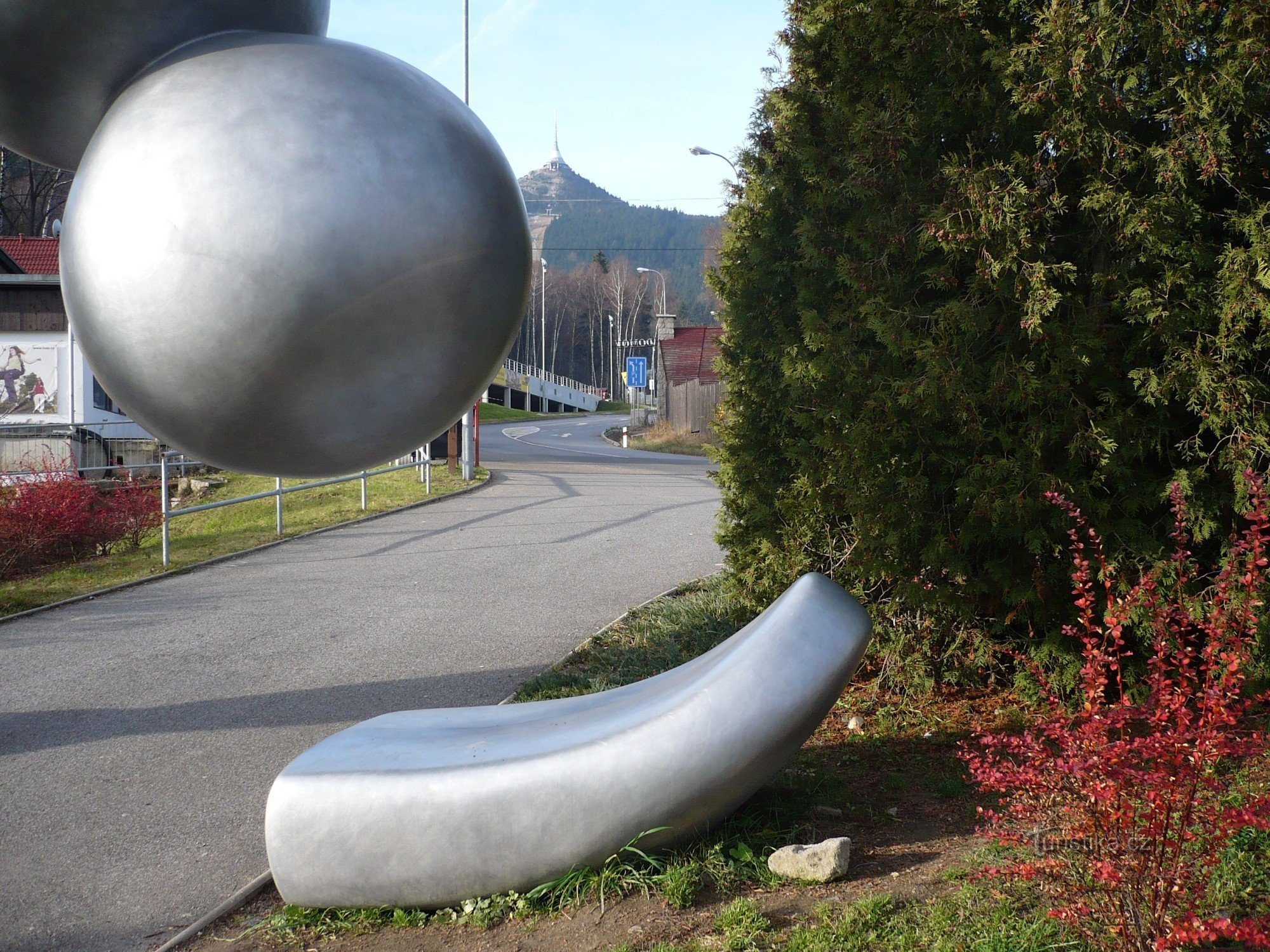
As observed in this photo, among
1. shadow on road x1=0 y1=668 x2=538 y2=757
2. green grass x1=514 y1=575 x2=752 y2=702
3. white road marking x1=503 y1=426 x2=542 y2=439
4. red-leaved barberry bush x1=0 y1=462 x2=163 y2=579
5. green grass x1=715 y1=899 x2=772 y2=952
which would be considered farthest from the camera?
white road marking x1=503 y1=426 x2=542 y2=439

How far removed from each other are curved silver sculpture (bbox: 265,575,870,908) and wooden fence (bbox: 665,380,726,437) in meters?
29.9

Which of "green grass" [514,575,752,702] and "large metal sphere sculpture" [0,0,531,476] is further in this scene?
"green grass" [514,575,752,702]

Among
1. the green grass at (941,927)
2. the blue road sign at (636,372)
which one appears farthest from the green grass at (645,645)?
the blue road sign at (636,372)

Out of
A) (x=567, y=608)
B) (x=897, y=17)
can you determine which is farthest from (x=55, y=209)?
(x=897, y=17)

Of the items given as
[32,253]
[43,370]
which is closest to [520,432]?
[32,253]

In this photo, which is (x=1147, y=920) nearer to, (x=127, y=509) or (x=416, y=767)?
(x=416, y=767)

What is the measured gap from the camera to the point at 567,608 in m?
8.84

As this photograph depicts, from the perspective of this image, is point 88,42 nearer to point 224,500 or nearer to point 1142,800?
point 1142,800

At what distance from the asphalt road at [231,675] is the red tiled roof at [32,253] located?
80.6 ft

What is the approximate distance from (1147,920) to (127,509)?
11795 millimetres

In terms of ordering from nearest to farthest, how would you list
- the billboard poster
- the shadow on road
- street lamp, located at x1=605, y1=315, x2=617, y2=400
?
the shadow on road
the billboard poster
street lamp, located at x1=605, y1=315, x2=617, y2=400

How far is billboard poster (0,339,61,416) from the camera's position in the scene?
2388 cm

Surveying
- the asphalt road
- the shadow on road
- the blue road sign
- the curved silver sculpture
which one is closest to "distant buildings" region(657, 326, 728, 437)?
the blue road sign

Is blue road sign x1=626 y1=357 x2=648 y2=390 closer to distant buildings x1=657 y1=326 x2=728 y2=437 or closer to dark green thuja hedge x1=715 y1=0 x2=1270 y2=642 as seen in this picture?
distant buildings x1=657 y1=326 x2=728 y2=437
